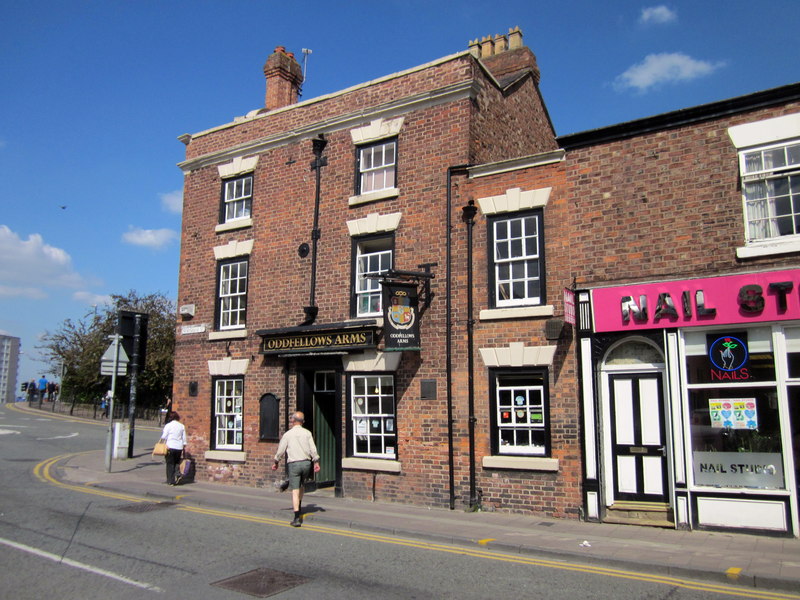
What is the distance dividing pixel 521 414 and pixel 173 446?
8.30 m

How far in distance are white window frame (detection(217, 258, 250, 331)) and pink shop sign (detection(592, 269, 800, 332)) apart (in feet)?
28.7

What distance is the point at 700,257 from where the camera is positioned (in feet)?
32.5

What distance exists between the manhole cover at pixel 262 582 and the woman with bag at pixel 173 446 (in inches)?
318

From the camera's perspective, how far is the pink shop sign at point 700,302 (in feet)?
29.8

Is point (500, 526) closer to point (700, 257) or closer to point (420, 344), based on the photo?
point (420, 344)

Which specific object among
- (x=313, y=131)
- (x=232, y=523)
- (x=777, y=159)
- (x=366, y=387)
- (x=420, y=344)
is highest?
(x=313, y=131)

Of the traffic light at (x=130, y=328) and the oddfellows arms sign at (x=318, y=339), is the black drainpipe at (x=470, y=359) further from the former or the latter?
the traffic light at (x=130, y=328)

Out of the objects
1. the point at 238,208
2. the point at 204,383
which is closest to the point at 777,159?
the point at 238,208

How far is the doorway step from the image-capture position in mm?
9898

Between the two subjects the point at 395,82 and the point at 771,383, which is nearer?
the point at 771,383

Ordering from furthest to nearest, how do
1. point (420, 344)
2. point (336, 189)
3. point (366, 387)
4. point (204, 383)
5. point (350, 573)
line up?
1. point (204, 383)
2. point (336, 189)
3. point (366, 387)
4. point (420, 344)
5. point (350, 573)

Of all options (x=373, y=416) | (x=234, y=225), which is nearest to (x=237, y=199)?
(x=234, y=225)

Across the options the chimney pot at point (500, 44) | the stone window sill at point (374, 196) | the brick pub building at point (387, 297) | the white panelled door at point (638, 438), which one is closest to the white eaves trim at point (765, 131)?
the brick pub building at point (387, 297)

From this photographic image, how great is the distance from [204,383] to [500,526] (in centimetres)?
892
